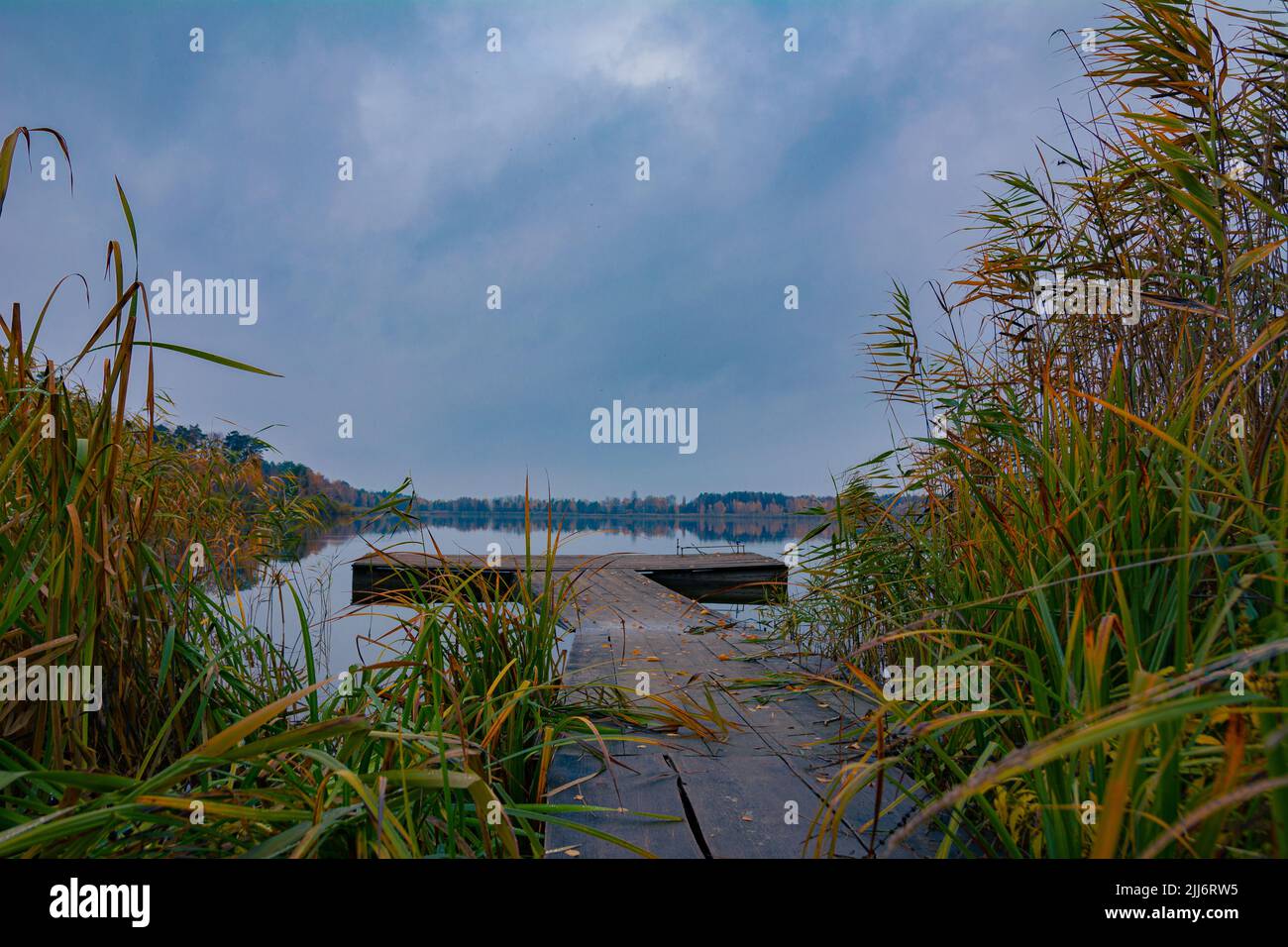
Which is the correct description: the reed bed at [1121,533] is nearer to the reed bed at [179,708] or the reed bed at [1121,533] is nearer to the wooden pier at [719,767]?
the wooden pier at [719,767]

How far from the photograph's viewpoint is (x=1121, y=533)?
139 centimetres

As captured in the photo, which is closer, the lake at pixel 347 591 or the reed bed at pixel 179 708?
the reed bed at pixel 179 708

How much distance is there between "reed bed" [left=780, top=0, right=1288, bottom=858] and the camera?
0.88m

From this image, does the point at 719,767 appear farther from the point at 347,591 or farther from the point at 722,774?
the point at 347,591

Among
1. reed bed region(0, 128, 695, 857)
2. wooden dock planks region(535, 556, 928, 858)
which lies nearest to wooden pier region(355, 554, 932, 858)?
wooden dock planks region(535, 556, 928, 858)

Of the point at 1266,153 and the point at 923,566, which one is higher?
the point at 1266,153

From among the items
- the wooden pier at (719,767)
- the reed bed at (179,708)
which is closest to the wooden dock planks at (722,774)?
the wooden pier at (719,767)

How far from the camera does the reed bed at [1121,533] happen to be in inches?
34.6

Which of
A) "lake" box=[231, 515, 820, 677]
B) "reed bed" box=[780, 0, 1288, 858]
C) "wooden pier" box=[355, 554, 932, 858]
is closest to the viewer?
"reed bed" box=[780, 0, 1288, 858]

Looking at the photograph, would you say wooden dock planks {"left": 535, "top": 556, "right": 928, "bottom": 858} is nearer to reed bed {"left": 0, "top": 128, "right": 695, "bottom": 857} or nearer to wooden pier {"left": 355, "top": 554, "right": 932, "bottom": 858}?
wooden pier {"left": 355, "top": 554, "right": 932, "bottom": 858}
